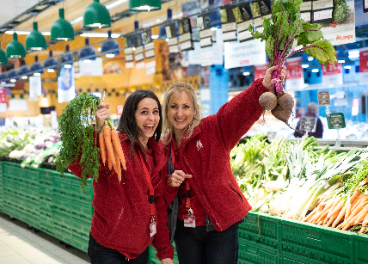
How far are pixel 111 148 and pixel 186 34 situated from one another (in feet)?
15.1

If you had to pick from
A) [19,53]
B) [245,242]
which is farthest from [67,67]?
[245,242]

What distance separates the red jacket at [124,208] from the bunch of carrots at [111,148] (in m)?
0.06

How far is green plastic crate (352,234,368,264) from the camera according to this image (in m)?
2.26

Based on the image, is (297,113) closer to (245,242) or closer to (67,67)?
(67,67)

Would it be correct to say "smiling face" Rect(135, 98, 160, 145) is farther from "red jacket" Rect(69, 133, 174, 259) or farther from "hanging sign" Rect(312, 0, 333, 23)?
"hanging sign" Rect(312, 0, 333, 23)

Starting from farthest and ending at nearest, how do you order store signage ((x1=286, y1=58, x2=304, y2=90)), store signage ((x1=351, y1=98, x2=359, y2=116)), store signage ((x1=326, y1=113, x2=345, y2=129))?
store signage ((x1=286, y1=58, x2=304, y2=90)), store signage ((x1=351, y1=98, x2=359, y2=116)), store signage ((x1=326, y1=113, x2=345, y2=129))

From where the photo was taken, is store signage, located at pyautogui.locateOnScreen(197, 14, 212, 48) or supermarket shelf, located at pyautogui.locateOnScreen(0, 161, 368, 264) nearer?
supermarket shelf, located at pyautogui.locateOnScreen(0, 161, 368, 264)

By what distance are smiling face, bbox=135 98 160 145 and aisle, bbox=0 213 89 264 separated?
9.97 feet

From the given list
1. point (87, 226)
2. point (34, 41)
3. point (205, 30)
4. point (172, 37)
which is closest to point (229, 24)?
point (205, 30)

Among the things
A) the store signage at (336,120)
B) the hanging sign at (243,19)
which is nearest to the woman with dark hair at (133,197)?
the store signage at (336,120)

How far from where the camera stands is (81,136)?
206 centimetres

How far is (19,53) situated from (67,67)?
3.68m

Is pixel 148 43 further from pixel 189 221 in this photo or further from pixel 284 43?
pixel 284 43

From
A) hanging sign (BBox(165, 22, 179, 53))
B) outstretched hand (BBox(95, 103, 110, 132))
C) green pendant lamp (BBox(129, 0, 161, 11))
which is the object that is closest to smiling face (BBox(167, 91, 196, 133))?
outstretched hand (BBox(95, 103, 110, 132))
